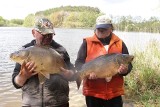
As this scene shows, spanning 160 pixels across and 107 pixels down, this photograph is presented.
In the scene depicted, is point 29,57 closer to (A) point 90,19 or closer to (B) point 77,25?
(A) point 90,19

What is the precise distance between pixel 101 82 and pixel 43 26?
1119 mm

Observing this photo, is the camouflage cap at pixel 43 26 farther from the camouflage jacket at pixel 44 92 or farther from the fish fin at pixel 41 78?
the fish fin at pixel 41 78

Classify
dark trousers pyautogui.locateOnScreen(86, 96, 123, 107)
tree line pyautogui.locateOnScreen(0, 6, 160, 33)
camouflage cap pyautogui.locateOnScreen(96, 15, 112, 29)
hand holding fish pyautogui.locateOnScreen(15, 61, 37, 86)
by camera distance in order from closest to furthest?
hand holding fish pyautogui.locateOnScreen(15, 61, 37, 86), camouflage cap pyautogui.locateOnScreen(96, 15, 112, 29), dark trousers pyautogui.locateOnScreen(86, 96, 123, 107), tree line pyautogui.locateOnScreen(0, 6, 160, 33)

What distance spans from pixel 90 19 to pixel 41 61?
61.3 metres

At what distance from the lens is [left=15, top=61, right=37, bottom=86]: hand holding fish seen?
3159 mm

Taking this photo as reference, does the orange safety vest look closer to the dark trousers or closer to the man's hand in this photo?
the dark trousers

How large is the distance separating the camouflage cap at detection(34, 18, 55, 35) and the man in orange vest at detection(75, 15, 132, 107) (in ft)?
2.42

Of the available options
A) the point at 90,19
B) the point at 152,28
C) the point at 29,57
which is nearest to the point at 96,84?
the point at 29,57

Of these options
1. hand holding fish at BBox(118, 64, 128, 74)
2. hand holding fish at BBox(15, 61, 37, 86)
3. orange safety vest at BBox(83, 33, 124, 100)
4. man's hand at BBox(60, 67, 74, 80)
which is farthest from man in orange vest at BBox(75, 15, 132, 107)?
hand holding fish at BBox(15, 61, 37, 86)

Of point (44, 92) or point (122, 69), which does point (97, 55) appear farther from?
point (44, 92)

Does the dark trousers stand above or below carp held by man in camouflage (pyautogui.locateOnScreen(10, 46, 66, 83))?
below

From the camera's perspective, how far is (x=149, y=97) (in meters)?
6.54

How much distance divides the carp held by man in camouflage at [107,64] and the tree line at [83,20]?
5.17 metres

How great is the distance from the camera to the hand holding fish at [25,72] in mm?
3159
